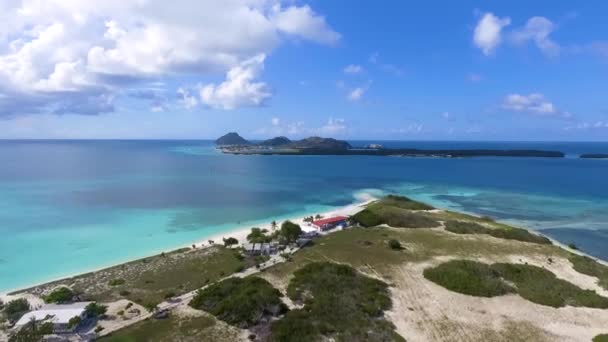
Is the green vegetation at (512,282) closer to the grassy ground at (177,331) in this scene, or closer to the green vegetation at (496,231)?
the green vegetation at (496,231)

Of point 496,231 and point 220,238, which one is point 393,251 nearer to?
point 496,231

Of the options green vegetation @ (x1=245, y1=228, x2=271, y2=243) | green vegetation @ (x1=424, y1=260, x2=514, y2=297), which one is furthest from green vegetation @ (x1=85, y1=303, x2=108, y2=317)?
green vegetation @ (x1=424, y1=260, x2=514, y2=297)

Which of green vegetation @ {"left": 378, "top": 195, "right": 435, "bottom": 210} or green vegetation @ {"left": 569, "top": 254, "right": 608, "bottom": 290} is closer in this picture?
green vegetation @ {"left": 569, "top": 254, "right": 608, "bottom": 290}

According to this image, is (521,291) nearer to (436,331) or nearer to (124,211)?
(436,331)

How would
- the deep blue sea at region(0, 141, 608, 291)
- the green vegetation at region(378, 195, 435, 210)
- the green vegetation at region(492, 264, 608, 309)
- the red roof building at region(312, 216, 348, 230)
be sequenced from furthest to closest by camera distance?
the green vegetation at region(378, 195, 435, 210)
the red roof building at region(312, 216, 348, 230)
the deep blue sea at region(0, 141, 608, 291)
the green vegetation at region(492, 264, 608, 309)

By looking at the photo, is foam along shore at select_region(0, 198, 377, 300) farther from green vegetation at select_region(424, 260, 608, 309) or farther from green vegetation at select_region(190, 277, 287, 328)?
green vegetation at select_region(424, 260, 608, 309)
